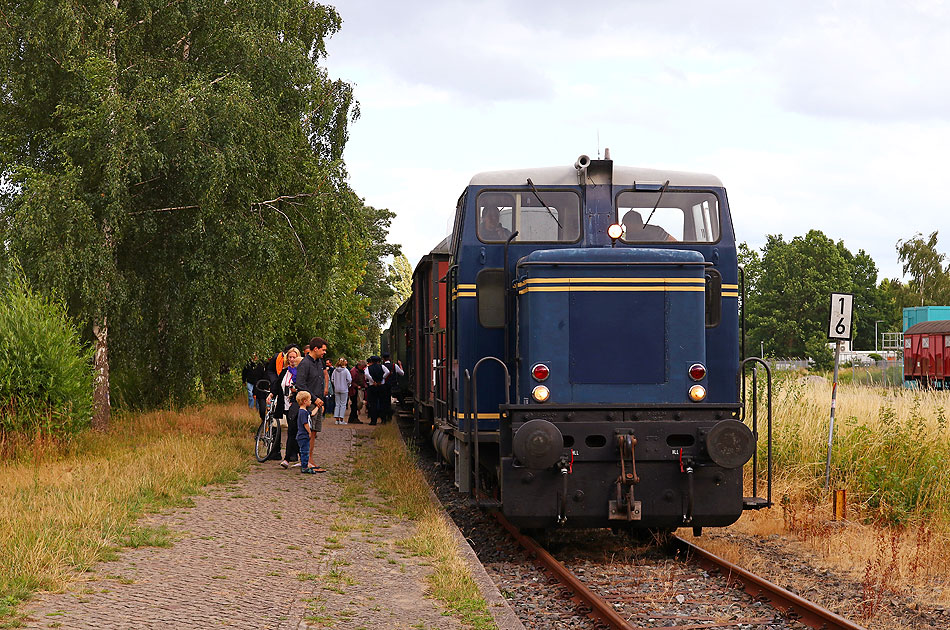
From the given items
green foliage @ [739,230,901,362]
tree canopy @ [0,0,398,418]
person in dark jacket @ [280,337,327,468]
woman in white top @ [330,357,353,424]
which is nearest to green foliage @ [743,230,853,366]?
green foliage @ [739,230,901,362]

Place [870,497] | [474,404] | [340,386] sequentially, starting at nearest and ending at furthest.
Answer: [474,404]
[870,497]
[340,386]

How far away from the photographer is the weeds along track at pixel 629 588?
21.9 ft

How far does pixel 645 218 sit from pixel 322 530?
4.41 meters

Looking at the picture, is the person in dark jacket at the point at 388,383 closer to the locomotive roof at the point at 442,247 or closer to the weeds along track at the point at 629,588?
the locomotive roof at the point at 442,247

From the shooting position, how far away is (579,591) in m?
7.28

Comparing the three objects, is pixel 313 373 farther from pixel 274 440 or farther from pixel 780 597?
pixel 780 597

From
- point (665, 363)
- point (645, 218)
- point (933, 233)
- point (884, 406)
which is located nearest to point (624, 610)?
point (665, 363)

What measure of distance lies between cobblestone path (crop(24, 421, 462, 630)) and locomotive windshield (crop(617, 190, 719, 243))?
12.4ft

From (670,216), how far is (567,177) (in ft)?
3.56

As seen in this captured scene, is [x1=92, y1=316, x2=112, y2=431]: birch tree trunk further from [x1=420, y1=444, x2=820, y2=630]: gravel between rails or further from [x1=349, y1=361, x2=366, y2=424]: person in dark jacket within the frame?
[x1=420, y1=444, x2=820, y2=630]: gravel between rails

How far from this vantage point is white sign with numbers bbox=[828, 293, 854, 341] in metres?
12.1

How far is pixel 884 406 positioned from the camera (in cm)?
1420

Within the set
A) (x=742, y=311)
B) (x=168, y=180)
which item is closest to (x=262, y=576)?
(x=742, y=311)

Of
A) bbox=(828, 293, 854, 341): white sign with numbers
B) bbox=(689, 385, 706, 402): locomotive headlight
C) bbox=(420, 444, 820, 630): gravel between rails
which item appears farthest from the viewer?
bbox=(828, 293, 854, 341): white sign with numbers
